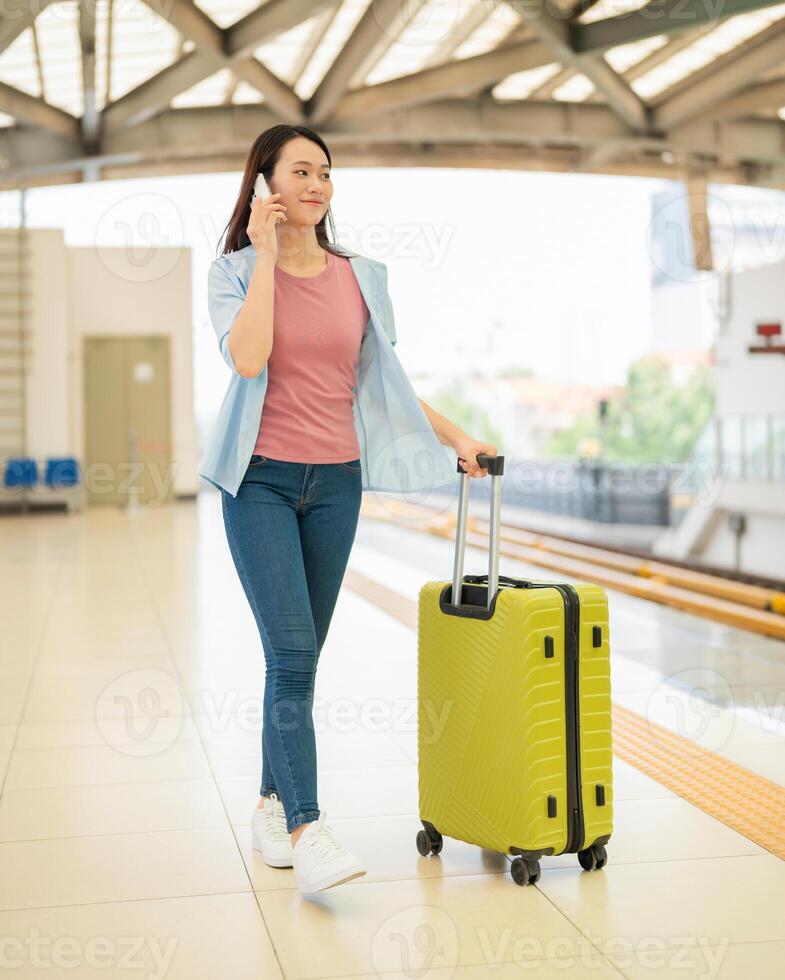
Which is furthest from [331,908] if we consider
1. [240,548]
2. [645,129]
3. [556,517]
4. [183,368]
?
[556,517]

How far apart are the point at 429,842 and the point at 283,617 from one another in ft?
2.13

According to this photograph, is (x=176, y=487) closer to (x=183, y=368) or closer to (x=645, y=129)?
(x=183, y=368)

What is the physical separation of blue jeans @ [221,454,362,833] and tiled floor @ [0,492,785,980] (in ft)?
0.92

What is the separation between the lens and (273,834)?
260 cm

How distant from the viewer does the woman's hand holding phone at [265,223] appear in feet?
7.73

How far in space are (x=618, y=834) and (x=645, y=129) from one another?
42.2ft

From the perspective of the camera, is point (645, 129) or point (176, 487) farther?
point (176, 487)

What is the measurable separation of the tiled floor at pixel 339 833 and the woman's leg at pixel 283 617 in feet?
0.88

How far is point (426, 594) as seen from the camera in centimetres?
261

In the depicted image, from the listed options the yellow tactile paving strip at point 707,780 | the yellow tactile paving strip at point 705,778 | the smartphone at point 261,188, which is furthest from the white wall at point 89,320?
the smartphone at point 261,188

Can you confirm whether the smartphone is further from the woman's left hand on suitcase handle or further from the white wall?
the white wall

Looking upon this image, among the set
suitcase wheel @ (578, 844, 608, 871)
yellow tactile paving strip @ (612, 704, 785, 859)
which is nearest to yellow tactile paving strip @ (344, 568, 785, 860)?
yellow tactile paving strip @ (612, 704, 785, 859)

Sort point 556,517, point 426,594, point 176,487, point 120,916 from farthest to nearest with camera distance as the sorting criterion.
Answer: point 556,517 < point 176,487 < point 426,594 < point 120,916

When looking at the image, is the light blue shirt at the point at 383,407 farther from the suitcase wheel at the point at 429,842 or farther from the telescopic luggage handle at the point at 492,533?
the suitcase wheel at the point at 429,842
